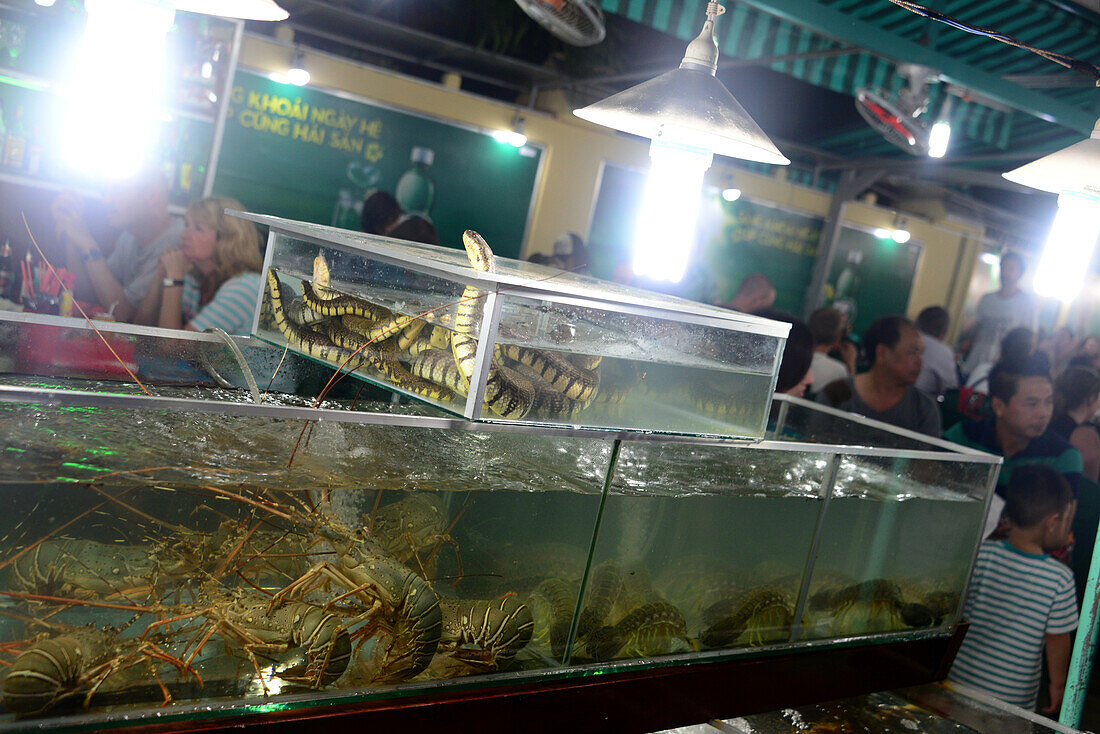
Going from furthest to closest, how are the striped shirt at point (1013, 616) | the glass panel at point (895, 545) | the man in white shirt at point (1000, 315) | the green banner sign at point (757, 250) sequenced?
the green banner sign at point (757, 250)
the man in white shirt at point (1000, 315)
the striped shirt at point (1013, 616)
the glass panel at point (895, 545)

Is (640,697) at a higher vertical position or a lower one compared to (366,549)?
lower

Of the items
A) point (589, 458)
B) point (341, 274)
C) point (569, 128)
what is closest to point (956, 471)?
point (589, 458)

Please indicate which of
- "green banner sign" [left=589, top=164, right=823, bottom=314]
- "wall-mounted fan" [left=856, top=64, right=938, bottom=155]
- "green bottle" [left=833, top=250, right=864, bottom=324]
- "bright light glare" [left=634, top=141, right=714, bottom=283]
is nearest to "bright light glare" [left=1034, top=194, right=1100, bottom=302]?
"bright light glare" [left=634, top=141, right=714, bottom=283]

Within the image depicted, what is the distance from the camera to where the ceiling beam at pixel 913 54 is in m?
3.74

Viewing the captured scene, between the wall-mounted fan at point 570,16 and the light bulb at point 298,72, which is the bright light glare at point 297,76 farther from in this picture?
the wall-mounted fan at point 570,16

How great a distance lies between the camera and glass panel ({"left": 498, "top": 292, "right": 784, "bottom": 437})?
175cm

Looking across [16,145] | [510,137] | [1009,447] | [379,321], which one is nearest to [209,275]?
[16,145]

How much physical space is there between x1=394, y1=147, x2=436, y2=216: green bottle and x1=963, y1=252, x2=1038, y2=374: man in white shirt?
5301 mm

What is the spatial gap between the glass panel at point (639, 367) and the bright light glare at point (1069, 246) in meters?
0.84

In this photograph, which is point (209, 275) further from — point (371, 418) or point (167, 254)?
point (371, 418)

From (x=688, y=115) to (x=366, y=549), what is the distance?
45.6 inches

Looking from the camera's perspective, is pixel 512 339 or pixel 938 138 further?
pixel 938 138

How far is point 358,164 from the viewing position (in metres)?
6.71

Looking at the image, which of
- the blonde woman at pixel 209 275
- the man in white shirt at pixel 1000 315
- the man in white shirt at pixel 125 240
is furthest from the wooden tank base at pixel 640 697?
the man in white shirt at pixel 1000 315
